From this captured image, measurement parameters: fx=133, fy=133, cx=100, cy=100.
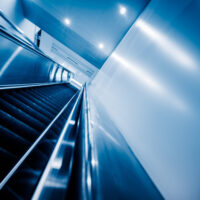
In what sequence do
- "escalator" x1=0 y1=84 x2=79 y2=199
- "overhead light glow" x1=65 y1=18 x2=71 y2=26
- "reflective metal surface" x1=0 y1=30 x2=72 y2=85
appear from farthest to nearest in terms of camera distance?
1. "overhead light glow" x1=65 y1=18 x2=71 y2=26
2. "reflective metal surface" x1=0 y1=30 x2=72 y2=85
3. "escalator" x1=0 y1=84 x2=79 y2=199

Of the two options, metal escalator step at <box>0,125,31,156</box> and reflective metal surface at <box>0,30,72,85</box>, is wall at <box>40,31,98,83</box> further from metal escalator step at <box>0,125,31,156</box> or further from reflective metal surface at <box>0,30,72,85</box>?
metal escalator step at <box>0,125,31,156</box>

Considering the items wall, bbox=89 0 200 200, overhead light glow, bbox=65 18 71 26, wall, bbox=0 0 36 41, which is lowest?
wall, bbox=89 0 200 200

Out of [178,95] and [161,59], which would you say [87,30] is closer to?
[161,59]

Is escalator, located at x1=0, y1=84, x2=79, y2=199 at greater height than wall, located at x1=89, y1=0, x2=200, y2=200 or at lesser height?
lesser

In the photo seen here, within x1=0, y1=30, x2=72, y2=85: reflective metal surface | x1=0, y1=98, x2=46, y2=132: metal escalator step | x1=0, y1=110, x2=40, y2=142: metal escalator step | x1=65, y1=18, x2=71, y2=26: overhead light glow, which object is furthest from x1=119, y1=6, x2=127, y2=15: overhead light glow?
x1=0, y1=110, x2=40, y2=142: metal escalator step

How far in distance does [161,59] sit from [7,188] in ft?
7.22

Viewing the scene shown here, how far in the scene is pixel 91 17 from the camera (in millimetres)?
7270

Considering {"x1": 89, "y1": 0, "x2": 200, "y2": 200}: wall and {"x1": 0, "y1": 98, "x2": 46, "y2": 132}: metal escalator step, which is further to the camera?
{"x1": 0, "y1": 98, "x2": 46, "y2": 132}: metal escalator step

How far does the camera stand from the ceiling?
6.08 metres

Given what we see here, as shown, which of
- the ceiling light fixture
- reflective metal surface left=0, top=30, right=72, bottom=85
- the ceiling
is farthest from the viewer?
the ceiling

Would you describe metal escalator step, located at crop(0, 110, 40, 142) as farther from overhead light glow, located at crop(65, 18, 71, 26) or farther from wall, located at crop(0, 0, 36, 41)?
overhead light glow, located at crop(65, 18, 71, 26)

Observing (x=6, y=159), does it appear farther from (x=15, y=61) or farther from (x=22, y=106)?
(x=15, y=61)

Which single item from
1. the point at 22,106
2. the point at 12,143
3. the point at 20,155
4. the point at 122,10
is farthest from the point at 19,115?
the point at 122,10

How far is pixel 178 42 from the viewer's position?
1618 mm
